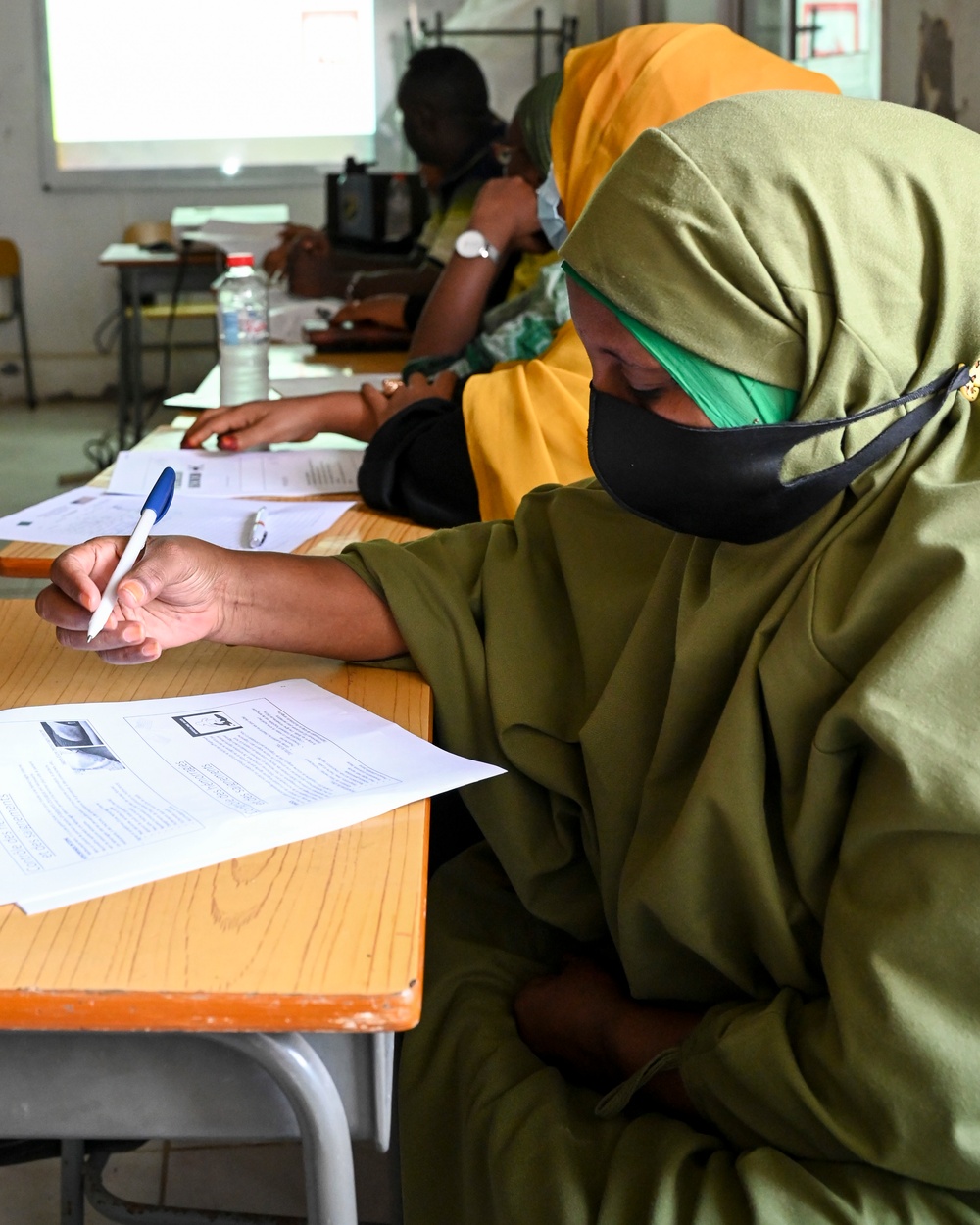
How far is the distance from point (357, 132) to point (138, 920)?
6736mm

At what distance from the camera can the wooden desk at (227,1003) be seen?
587 millimetres

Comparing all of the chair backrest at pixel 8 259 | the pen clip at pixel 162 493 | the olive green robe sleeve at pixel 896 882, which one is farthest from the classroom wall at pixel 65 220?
the olive green robe sleeve at pixel 896 882

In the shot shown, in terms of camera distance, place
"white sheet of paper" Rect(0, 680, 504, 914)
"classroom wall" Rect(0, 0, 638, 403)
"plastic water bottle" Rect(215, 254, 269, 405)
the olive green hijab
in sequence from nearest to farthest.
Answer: "white sheet of paper" Rect(0, 680, 504, 914)
the olive green hijab
"plastic water bottle" Rect(215, 254, 269, 405)
"classroom wall" Rect(0, 0, 638, 403)

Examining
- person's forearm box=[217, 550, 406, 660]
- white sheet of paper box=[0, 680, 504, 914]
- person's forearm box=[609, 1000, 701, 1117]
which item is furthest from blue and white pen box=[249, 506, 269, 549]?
person's forearm box=[609, 1000, 701, 1117]

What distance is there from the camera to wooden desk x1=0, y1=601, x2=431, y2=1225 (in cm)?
59

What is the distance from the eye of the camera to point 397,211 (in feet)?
12.7

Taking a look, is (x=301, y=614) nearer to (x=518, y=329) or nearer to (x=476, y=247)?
(x=518, y=329)

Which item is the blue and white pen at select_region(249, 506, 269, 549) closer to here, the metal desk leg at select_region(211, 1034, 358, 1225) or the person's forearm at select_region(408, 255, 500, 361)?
the metal desk leg at select_region(211, 1034, 358, 1225)

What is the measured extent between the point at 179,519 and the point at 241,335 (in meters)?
0.72

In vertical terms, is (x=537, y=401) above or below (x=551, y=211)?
below

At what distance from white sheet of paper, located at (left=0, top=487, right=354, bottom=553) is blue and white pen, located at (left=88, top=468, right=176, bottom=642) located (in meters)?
0.29

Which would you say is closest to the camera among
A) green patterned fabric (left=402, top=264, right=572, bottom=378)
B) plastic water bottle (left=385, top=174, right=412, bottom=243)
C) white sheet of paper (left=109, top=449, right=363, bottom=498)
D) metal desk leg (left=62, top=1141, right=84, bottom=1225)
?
metal desk leg (left=62, top=1141, right=84, bottom=1225)

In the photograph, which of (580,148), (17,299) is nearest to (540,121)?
A: (580,148)

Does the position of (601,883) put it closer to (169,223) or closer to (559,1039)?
(559,1039)
